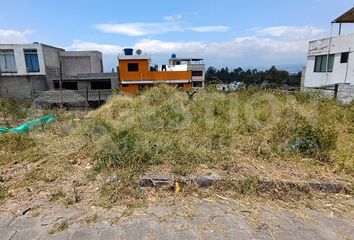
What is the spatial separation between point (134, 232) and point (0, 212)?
1.40 metres

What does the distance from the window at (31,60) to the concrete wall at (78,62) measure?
10.1 feet

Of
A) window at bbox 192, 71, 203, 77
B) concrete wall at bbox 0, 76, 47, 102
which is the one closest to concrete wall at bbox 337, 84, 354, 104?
concrete wall at bbox 0, 76, 47, 102

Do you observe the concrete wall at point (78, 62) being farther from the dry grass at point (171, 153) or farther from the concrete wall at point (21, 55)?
the dry grass at point (171, 153)

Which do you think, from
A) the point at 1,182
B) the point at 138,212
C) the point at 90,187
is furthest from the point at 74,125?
the point at 138,212

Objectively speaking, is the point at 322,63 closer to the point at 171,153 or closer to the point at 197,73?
the point at 171,153

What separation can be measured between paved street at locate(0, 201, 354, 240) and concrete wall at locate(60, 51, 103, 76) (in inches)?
933

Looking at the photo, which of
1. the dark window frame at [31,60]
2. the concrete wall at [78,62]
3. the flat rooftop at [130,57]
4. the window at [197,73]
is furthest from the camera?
the window at [197,73]

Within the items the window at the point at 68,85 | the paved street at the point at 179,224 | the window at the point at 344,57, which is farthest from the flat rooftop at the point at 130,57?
the paved street at the point at 179,224

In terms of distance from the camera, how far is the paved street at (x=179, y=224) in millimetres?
1916

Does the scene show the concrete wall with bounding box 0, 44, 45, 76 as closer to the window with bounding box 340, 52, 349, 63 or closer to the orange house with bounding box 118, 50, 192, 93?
the orange house with bounding box 118, 50, 192, 93

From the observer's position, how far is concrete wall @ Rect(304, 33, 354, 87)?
13.3 metres

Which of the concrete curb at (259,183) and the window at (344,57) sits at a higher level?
the window at (344,57)

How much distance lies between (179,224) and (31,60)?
22737 millimetres

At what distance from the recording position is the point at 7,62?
19562 millimetres
